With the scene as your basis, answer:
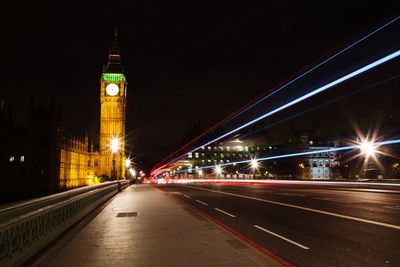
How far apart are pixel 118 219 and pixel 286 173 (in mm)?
90581

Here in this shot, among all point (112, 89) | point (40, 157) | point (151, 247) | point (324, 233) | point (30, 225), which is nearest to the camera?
point (30, 225)

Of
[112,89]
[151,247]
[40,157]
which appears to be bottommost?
[151,247]

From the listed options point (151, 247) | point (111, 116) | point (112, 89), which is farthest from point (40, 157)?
point (112, 89)

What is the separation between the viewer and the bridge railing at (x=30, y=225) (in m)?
7.22

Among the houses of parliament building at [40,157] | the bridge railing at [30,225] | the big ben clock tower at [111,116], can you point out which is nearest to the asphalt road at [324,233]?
the bridge railing at [30,225]

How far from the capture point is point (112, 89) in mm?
122375

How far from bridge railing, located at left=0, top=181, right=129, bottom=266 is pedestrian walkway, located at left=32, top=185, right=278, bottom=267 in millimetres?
303

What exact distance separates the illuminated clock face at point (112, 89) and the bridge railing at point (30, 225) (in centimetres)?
10944

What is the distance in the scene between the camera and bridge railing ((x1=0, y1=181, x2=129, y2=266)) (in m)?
7.22

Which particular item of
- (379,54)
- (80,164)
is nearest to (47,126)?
(80,164)

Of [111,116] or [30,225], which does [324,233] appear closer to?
[30,225]

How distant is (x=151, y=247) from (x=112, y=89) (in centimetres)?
11573

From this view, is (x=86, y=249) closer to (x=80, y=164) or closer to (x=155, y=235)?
(x=155, y=235)

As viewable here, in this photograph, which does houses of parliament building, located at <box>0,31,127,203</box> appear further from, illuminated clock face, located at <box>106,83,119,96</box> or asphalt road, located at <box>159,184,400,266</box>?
illuminated clock face, located at <box>106,83,119,96</box>
